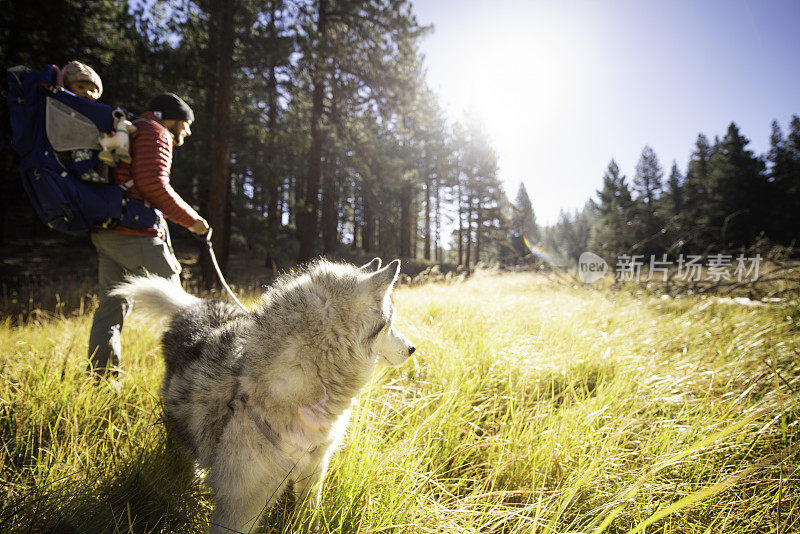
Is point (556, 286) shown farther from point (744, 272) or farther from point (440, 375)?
point (440, 375)

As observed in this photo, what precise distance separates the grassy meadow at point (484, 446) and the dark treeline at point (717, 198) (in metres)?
19.7

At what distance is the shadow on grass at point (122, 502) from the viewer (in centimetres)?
124

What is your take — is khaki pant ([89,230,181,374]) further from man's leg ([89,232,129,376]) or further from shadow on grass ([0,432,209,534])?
shadow on grass ([0,432,209,534])

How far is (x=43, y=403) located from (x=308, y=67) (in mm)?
9133

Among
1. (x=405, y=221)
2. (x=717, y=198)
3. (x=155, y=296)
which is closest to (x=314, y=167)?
(x=155, y=296)

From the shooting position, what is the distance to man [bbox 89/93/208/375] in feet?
7.63

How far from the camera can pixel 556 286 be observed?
834 centimetres

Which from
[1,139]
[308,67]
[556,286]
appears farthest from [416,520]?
[1,139]

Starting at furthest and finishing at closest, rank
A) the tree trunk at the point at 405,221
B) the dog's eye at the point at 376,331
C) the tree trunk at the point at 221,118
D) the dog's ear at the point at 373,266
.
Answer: the tree trunk at the point at 405,221, the tree trunk at the point at 221,118, the dog's ear at the point at 373,266, the dog's eye at the point at 376,331

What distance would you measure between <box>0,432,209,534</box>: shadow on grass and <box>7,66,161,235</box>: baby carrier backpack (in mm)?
1618

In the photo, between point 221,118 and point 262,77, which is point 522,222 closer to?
point 262,77

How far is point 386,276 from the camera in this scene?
4.76ft

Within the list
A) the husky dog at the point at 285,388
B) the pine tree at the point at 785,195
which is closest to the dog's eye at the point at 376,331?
the husky dog at the point at 285,388

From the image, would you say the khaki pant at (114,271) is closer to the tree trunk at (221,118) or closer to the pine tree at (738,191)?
the tree trunk at (221,118)
